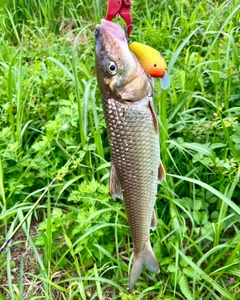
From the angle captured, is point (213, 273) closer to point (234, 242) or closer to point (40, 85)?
point (234, 242)

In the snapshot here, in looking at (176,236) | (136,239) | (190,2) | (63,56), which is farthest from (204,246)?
(190,2)

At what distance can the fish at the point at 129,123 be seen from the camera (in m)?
1.30

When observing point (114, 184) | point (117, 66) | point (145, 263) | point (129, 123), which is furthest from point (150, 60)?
point (145, 263)

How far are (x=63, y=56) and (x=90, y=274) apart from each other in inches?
79.4

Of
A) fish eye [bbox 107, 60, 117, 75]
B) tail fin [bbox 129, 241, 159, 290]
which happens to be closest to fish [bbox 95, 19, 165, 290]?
fish eye [bbox 107, 60, 117, 75]

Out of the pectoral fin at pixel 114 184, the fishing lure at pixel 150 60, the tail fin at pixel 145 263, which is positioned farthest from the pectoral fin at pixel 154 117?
the tail fin at pixel 145 263

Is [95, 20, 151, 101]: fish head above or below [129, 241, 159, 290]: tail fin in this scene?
above

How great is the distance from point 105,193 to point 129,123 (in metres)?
0.89

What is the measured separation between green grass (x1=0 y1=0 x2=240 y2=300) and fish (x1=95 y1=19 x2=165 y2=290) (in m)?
0.51

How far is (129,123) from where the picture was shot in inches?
54.6

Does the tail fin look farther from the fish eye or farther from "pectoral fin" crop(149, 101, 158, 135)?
the fish eye

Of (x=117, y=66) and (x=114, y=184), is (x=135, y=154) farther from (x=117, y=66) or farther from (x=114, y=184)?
(x=117, y=66)

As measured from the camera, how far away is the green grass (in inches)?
80.6

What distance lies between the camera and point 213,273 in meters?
1.97
